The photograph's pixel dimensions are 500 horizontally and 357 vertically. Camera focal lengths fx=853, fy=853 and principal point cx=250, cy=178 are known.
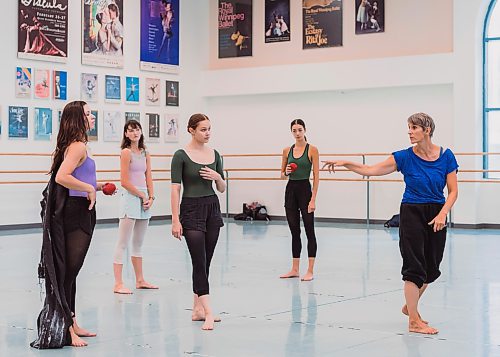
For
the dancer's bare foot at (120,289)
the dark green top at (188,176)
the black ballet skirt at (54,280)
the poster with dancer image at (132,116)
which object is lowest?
the dancer's bare foot at (120,289)

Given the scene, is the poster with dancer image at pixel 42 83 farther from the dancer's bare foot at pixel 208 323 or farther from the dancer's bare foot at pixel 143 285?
the dancer's bare foot at pixel 208 323

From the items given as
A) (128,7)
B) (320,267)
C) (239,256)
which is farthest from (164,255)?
(128,7)

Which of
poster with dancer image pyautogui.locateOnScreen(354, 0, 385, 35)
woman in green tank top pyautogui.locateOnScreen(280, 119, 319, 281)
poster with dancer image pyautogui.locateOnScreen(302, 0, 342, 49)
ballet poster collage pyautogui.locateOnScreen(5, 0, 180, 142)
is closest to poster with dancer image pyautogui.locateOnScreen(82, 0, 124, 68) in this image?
ballet poster collage pyautogui.locateOnScreen(5, 0, 180, 142)

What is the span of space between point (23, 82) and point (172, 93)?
4474 millimetres

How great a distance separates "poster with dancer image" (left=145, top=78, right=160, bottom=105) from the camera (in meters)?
20.7

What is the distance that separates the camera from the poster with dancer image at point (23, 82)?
17672mm

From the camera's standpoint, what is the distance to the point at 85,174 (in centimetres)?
638

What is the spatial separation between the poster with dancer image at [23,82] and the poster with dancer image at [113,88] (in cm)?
218

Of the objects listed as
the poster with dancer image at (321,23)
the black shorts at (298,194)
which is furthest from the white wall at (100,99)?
the black shorts at (298,194)

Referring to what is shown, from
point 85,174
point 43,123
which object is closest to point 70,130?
point 85,174

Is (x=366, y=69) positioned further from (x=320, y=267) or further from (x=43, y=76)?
(x=320, y=267)

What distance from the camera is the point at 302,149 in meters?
10.4

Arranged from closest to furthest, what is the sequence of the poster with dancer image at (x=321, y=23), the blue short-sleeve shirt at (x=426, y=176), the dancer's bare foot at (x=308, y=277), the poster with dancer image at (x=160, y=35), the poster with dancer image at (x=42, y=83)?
the blue short-sleeve shirt at (x=426, y=176)
the dancer's bare foot at (x=308, y=277)
the poster with dancer image at (x=42, y=83)
the poster with dancer image at (x=321, y=23)
the poster with dancer image at (x=160, y=35)

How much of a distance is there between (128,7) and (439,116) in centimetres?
764
